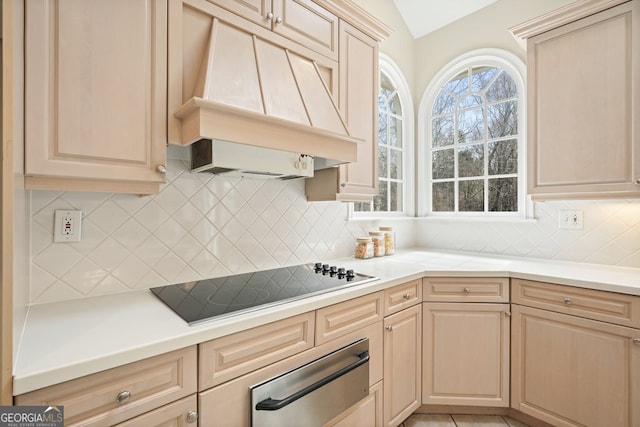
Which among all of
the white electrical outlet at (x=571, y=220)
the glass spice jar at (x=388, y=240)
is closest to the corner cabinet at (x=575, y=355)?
the white electrical outlet at (x=571, y=220)

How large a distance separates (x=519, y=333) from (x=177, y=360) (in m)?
1.85

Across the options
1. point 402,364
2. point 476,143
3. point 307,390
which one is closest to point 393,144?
point 476,143

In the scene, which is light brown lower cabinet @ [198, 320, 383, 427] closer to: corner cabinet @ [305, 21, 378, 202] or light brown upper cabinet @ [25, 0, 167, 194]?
light brown upper cabinet @ [25, 0, 167, 194]

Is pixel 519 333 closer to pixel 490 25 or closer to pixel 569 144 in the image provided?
pixel 569 144

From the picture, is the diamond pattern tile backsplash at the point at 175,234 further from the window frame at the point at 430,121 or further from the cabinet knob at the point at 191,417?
the window frame at the point at 430,121

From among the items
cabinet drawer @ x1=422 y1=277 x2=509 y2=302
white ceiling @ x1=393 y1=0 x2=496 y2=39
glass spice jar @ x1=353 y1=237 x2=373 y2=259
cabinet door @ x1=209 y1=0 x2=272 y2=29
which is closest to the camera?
cabinet door @ x1=209 y1=0 x2=272 y2=29

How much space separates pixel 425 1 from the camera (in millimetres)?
2752

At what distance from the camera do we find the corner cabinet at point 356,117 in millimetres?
1891

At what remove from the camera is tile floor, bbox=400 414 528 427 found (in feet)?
6.18

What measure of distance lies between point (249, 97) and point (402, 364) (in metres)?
1.63

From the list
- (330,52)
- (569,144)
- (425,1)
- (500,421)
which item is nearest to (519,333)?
(500,421)

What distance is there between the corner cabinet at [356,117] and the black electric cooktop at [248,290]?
1.65 ft

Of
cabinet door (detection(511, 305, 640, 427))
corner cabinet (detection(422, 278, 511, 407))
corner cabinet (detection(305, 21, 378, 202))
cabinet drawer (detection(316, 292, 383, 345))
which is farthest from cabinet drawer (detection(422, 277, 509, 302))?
corner cabinet (detection(305, 21, 378, 202))

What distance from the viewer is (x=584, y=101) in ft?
5.97
